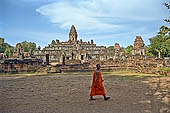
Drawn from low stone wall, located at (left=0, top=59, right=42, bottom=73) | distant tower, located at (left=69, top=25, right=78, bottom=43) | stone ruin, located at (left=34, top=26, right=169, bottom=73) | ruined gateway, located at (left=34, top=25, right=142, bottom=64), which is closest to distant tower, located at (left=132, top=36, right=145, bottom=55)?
stone ruin, located at (left=34, top=26, right=169, bottom=73)

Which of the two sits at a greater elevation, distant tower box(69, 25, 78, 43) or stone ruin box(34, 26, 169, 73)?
distant tower box(69, 25, 78, 43)

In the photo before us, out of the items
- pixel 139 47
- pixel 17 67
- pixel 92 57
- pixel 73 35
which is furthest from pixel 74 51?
pixel 17 67

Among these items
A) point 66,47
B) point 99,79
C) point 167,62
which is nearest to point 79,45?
point 66,47

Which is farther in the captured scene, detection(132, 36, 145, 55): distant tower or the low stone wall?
detection(132, 36, 145, 55): distant tower

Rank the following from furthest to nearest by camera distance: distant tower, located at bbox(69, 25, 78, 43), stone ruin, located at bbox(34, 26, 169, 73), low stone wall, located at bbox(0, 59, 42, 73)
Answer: distant tower, located at bbox(69, 25, 78, 43) → stone ruin, located at bbox(34, 26, 169, 73) → low stone wall, located at bbox(0, 59, 42, 73)

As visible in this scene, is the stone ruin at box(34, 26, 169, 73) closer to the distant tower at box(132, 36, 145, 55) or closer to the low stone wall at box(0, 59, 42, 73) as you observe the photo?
the distant tower at box(132, 36, 145, 55)

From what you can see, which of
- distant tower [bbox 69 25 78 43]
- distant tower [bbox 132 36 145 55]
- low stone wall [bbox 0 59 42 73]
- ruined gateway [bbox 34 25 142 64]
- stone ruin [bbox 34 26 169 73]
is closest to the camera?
low stone wall [bbox 0 59 42 73]

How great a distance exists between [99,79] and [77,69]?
583 inches

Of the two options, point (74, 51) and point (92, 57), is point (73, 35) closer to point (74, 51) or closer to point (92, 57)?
point (74, 51)

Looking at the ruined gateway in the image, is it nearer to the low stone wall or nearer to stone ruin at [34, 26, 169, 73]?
stone ruin at [34, 26, 169, 73]

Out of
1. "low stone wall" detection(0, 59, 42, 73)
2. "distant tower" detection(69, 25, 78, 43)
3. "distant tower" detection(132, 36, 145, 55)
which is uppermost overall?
"distant tower" detection(69, 25, 78, 43)

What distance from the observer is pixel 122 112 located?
13.8 ft

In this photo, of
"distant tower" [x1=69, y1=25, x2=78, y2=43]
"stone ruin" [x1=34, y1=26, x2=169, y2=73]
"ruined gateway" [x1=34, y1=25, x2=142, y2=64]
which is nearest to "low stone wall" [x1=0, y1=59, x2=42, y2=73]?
"stone ruin" [x1=34, y1=26, x2=169, y2=73]

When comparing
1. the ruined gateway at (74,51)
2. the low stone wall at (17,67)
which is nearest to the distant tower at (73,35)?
the ruined gateway at (74,51)
